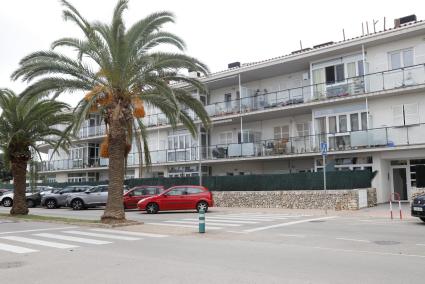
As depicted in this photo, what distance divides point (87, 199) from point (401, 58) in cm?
2192

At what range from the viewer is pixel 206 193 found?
84.7ft

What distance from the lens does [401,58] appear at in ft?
89.7

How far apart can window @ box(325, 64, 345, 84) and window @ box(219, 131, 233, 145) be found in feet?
31.4

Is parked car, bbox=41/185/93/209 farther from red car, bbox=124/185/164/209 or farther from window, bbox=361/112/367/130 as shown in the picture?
window, bbox=361/112/367/130

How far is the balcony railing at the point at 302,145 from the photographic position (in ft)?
85.8

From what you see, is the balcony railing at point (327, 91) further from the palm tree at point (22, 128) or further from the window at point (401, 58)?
the palm tree at point (22, 128)

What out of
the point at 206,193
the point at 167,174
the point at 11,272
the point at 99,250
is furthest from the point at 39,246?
the point at 167,174

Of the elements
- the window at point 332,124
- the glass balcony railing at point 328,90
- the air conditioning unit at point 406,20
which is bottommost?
the window at point 332,124

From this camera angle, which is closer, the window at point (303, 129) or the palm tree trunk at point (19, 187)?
the palm tree trunk at point (19, 187)

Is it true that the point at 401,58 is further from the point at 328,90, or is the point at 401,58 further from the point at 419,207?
the point at 419,207

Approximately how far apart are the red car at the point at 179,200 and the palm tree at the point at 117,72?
23.1 ft

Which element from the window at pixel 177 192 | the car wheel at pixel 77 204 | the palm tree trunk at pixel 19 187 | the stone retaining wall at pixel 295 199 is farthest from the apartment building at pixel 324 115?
the palm tree trunk at pixel 19 187

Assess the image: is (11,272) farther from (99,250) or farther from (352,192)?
A: (352,192)

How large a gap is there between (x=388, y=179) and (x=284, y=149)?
275 inches
